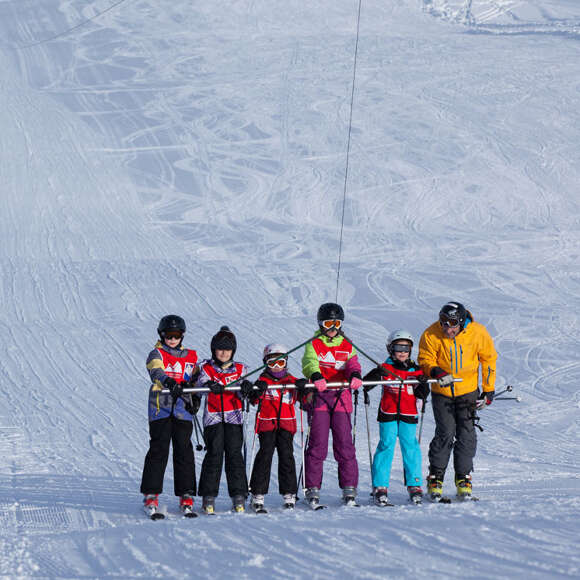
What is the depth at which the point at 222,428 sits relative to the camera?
20.3ft

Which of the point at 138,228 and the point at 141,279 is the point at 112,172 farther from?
the point at 141,279

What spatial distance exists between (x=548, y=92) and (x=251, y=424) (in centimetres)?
1963

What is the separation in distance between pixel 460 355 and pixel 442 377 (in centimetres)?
30

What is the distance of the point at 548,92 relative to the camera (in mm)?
25750

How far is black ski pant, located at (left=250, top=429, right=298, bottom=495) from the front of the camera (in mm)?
6195

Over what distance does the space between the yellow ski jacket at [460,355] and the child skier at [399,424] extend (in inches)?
6.0

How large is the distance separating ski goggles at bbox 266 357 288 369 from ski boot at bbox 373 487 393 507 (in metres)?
1.09

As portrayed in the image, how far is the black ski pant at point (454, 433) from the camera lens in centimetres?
640

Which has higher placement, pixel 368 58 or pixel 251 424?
pixel 368 58

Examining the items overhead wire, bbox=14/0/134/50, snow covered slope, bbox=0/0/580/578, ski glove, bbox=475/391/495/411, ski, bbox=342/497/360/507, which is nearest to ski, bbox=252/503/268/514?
snow covered slope, bbox=0/0/580/578

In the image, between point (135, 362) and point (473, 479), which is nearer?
point (473, 479)

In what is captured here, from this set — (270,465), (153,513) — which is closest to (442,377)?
(270,465)

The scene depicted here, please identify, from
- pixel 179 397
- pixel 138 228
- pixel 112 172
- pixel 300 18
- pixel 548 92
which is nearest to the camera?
pixel 179 397

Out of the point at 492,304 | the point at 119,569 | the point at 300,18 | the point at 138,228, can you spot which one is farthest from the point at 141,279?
the point at 300,18
